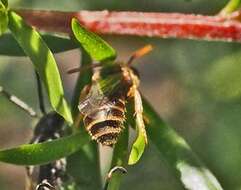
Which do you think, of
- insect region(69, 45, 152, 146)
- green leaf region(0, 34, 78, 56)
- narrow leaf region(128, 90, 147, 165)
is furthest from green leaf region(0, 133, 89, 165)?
green leaf region(0, 34, 78, 56)

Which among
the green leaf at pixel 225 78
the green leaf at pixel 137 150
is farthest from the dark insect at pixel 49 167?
the green leaf at pixel 225 78

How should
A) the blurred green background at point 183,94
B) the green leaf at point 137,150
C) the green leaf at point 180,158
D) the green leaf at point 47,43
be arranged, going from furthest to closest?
the blurred green background at point 183,94, the green leaf at point 47,43, the green leaf at point 180,158, the green leaf at point 137,150

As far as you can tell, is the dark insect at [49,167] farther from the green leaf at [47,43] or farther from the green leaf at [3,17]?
the green leaf at [3,17]

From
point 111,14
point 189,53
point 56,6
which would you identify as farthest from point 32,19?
point 189,53

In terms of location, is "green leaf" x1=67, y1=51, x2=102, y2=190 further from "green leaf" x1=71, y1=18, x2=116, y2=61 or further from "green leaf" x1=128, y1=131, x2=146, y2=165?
"green leaf" x1=128, y1=131, x2=146, y2=165

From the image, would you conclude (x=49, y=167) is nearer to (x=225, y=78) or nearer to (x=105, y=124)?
(x=105, y=124)

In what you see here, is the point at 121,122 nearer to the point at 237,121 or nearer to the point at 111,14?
the point at 111,14

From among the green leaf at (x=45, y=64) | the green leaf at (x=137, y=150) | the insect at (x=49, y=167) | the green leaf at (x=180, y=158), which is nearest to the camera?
the green leaf at (x=137, y=150)
